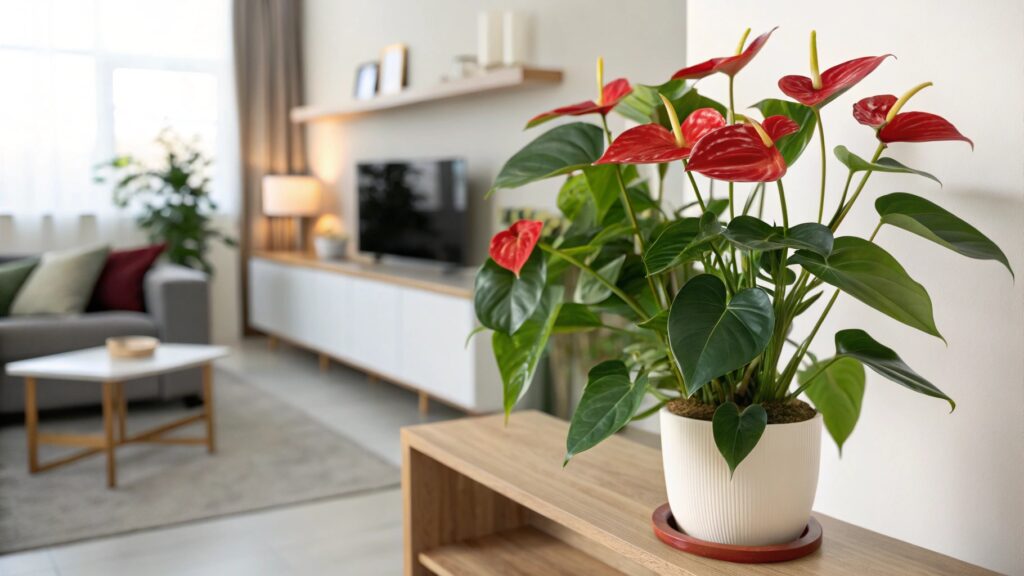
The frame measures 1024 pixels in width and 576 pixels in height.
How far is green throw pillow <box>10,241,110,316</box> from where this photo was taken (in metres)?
4.61

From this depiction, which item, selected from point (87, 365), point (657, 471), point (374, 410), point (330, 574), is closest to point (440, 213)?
point (374, 410)

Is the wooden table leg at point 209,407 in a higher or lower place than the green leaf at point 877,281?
lower

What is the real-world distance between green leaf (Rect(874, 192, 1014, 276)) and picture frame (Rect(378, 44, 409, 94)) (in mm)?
4637

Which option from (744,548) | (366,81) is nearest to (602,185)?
(744,548)

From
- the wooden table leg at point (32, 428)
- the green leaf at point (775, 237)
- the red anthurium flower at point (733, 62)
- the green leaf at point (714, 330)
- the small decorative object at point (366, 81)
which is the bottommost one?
the wooden table leg at point (32, 428)

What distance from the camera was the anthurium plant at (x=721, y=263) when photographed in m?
1.11

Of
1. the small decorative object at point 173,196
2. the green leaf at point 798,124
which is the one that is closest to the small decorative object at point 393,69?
the small decorative object at point 173,196

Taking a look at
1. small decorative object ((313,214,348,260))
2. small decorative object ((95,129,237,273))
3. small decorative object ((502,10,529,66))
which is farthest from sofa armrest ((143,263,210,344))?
small decorative object ((502,10,529,66))

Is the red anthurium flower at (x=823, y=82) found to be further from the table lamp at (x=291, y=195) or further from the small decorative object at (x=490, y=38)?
the table lamp at (x=291, y=195)

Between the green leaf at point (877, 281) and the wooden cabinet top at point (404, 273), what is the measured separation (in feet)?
9.87

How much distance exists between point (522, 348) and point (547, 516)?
0.86 ft

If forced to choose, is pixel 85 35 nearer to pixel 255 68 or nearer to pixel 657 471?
pixel 255 68

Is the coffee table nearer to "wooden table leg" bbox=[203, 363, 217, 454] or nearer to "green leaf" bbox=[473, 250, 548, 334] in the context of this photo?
"wooden table leg" bbox=[203, 363, 217, 454]

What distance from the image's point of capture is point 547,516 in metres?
1.47
